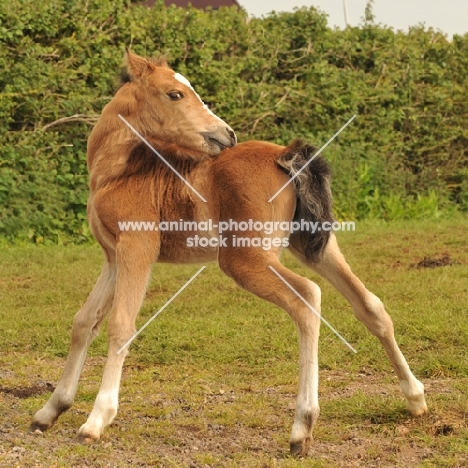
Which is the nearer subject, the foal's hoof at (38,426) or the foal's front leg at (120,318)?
the foal's front leg at (120,318)

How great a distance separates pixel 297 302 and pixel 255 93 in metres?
7.98

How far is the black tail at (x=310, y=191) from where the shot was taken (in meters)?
4.57

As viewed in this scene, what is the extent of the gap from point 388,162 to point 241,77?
2.49m

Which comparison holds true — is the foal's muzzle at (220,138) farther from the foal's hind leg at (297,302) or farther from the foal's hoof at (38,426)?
the foal's hoof at (38,426)

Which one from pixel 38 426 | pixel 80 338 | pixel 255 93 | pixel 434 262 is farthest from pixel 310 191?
pixel 255 93

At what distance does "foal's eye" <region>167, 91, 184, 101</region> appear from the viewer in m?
4.86

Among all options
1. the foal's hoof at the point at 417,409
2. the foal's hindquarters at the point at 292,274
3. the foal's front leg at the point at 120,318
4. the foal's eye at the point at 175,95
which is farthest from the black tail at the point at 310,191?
the foal's hoof at the point at 417,409

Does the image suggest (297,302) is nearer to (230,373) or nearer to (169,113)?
(169,113)

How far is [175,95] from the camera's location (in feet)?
15.9

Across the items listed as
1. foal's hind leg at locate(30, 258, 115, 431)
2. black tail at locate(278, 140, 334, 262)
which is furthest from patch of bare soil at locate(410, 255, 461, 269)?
foal's hind leg at locate(30, 258, 115, 431)

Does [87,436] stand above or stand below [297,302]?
below

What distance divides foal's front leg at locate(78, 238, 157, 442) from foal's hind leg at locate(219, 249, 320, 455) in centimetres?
42

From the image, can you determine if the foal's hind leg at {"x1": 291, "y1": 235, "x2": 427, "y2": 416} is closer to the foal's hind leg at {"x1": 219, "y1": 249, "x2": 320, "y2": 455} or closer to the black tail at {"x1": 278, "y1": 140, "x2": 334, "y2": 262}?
the black tail at {"x1": 278, "y1": 140, "x2": 334, "y2": 262}

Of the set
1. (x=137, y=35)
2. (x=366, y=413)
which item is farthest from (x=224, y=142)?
(x=137, y=35)
